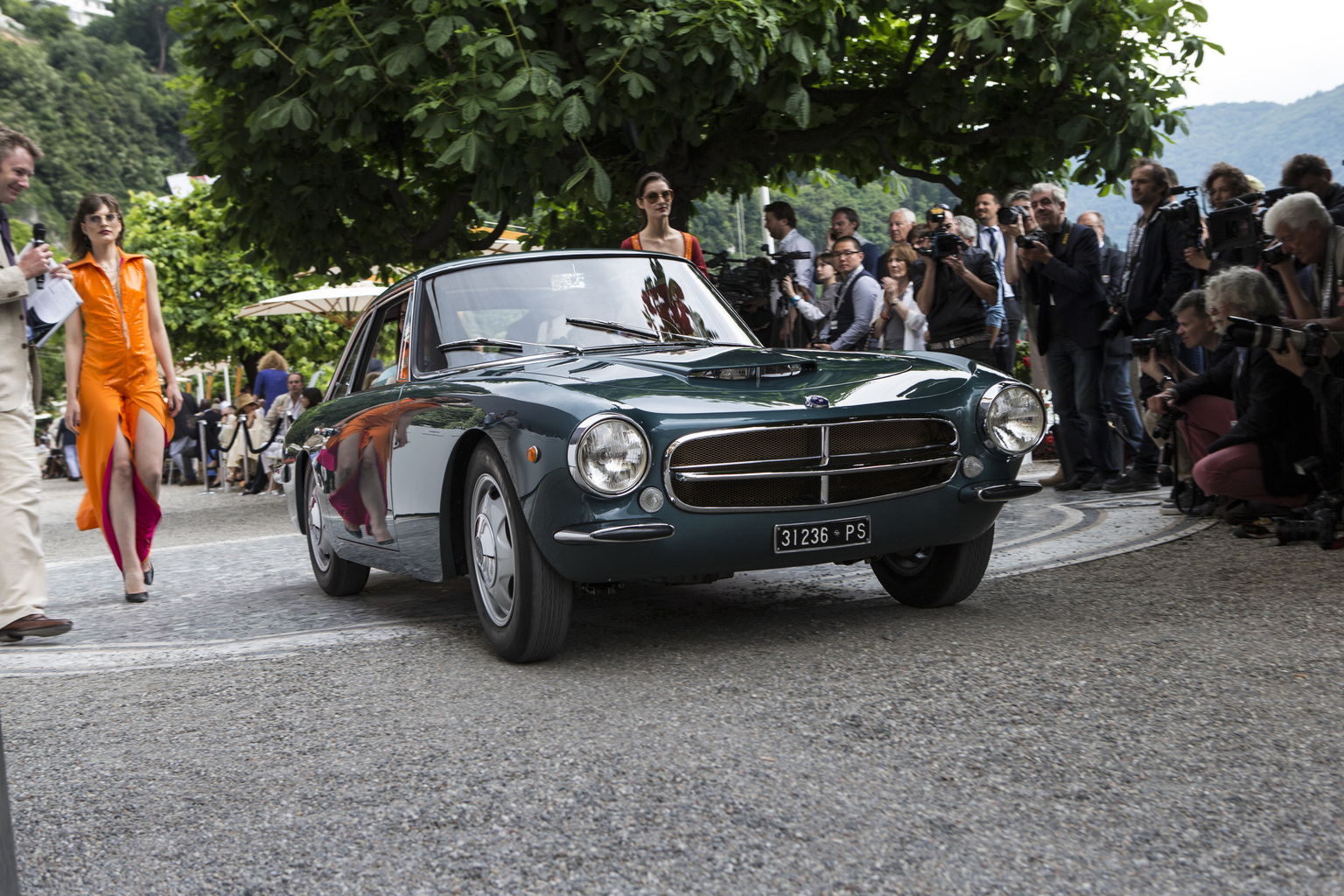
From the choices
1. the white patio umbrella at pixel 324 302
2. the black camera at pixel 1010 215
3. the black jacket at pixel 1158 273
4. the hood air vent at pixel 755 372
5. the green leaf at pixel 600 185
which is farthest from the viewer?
the white patio umbrella at pixel 324 302

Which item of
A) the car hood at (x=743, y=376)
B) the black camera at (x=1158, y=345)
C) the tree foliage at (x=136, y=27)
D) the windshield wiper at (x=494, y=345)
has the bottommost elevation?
the black camera at (x=1158, y=345)

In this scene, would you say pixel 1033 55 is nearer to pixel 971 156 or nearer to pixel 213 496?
pixel 971 156

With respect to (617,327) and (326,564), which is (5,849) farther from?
(326,564)

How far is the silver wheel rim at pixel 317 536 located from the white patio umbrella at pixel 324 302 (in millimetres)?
14184

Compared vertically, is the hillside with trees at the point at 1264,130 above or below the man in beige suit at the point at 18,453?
above

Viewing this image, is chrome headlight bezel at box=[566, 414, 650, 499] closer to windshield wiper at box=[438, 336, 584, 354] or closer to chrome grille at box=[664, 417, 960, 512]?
chrome grille at box=[664, 417, 960, 512]

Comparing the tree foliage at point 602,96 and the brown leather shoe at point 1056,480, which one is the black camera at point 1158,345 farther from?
the tree foliage at point 602,96

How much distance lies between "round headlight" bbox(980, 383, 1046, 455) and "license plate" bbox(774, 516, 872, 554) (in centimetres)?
63

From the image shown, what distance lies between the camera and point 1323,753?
10.1 feet

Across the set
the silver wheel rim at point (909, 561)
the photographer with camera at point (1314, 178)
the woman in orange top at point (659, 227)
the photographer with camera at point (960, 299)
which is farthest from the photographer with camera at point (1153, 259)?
the silver wheel rim at point (909, 561)

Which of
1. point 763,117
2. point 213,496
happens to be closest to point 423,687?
point 763,117

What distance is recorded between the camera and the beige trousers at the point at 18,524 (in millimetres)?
5359

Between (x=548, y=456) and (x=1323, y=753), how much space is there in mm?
2306

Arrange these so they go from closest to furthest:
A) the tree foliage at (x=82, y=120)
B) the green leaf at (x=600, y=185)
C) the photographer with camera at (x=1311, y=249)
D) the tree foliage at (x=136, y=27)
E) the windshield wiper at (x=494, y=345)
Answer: the windshield wiper at (x=494, y=345) < the photographer with camera at (x=1311, y=249) < the green leaf at (x=600, y=185) < the tree foliage at (x=82, y=120) < the tree foliage at (x=136, y=27)
